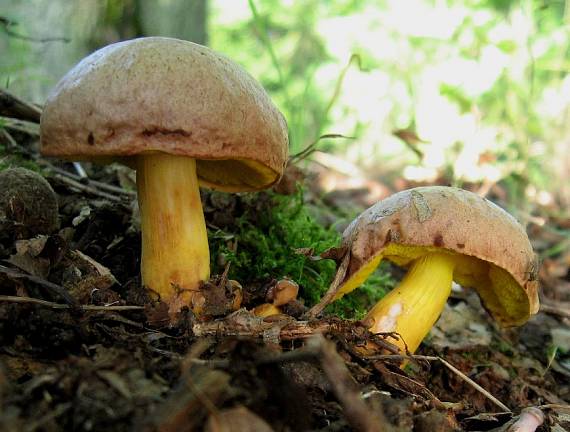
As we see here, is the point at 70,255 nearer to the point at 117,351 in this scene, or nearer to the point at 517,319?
the point at 117,351

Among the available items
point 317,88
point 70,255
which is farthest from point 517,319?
point 317,88

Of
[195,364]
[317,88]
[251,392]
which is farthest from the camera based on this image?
[317,88]

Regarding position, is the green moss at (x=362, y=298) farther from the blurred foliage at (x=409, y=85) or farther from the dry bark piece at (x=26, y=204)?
the dry bark piece at (x=26, y=204)

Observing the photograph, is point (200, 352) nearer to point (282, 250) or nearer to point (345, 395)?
point (345, 395)

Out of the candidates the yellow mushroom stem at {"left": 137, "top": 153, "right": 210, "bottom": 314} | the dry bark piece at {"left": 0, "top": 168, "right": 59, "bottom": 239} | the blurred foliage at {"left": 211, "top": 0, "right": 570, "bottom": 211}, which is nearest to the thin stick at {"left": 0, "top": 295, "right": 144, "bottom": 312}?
the yellow mushroom stem at {"left": 137, "top": 153, "right": 210, "bottom": 314}

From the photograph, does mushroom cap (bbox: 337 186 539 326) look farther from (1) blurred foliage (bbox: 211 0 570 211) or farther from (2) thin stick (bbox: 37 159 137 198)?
(1) blurred foliage (bbox: 211 0 570 211)

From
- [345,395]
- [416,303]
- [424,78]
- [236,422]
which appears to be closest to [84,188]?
[416,303]
